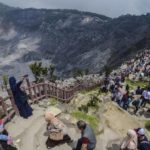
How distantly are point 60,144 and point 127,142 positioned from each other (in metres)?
2.97

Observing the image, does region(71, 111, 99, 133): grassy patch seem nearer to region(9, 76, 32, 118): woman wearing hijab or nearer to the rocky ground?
the rocky ground

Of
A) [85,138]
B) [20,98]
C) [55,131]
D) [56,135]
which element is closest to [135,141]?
[85,138]

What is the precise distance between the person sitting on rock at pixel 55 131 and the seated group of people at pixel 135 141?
2346mm

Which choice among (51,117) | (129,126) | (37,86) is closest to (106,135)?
(129,126)

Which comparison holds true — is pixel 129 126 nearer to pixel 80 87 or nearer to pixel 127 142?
pixel 127 142

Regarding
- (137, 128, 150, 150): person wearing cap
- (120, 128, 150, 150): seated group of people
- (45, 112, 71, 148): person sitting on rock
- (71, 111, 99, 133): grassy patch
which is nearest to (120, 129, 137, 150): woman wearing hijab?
(120, 128, 150, 150): seated group of people

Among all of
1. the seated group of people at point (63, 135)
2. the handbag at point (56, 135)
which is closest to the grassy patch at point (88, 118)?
the seated group of people at point (63, 135)

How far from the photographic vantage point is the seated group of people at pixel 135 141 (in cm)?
1296

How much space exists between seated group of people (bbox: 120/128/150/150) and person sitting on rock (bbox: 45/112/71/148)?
7.70 ft

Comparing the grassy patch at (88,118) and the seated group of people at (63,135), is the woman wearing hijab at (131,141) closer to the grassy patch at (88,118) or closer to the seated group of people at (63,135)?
the seated group of people at (63,135)

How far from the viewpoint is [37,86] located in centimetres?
2169

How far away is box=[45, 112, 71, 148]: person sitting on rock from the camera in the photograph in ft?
46.6

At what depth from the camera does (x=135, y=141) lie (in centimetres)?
1304

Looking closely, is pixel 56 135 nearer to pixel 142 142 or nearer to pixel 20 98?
pixel 142 142
